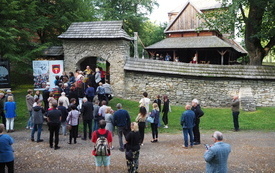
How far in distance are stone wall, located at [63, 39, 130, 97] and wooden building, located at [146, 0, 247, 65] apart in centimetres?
999

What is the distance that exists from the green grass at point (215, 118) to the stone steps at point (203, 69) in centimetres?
214

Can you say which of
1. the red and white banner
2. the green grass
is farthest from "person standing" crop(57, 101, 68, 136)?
the red and white banner

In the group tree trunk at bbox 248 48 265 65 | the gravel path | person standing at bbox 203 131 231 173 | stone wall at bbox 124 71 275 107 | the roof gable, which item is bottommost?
the gravel path

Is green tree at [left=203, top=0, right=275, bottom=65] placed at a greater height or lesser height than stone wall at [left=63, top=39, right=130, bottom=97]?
greater

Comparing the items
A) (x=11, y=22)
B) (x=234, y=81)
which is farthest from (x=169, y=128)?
(x=11, y=22)

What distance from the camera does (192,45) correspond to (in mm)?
26031

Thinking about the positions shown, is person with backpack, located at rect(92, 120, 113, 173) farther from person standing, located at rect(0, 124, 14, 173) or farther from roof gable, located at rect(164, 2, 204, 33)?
roof gable, located at rect(164, 2, 204, 33)

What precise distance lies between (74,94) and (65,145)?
10.3 ft

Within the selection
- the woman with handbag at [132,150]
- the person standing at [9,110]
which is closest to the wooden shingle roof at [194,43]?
the person standing at [9,110]

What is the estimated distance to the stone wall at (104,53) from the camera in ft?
54.7

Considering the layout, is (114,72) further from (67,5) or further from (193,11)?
(193,11)

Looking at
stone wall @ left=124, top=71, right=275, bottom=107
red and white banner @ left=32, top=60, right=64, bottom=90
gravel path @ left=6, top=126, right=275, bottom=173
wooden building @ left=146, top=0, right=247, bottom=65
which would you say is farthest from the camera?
wooden building @ left=146, top=0, right=247, bottom=65

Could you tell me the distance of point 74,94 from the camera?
469 inches

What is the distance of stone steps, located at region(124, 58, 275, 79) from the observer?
1555 centimetres
